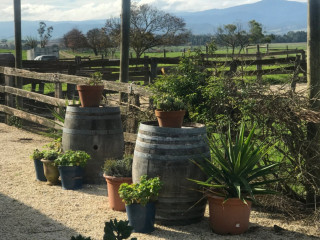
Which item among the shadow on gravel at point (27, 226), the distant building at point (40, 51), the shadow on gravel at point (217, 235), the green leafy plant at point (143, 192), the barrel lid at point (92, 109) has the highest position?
the distant building at point (40, 51)

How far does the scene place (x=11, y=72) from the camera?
1209 cm

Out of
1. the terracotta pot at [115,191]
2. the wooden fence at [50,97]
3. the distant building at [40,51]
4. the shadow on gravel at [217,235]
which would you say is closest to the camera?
the shadow on gravel at [217,235]

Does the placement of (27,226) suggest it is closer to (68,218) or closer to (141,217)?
(68,218)

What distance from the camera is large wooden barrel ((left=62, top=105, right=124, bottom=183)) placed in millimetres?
6727

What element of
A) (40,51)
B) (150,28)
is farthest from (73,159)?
(150,28)

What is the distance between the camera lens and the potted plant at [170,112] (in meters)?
5.21

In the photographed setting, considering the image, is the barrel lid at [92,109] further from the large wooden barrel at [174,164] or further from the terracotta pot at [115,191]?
the large wooden barrel at [174,164]

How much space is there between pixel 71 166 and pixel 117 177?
115cm

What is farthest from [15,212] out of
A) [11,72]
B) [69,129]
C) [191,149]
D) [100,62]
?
[100,62]

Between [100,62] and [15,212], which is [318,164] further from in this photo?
Answer: [100,62]

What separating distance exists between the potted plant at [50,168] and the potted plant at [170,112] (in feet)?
6.94

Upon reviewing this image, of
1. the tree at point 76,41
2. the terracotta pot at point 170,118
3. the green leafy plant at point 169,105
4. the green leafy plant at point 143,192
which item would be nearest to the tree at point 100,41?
the tree at point 76,41

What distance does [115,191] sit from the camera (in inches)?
223

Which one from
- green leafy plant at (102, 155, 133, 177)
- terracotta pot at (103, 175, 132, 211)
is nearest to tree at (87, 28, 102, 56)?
green leafy plant at (102, 155, 133, 177)
